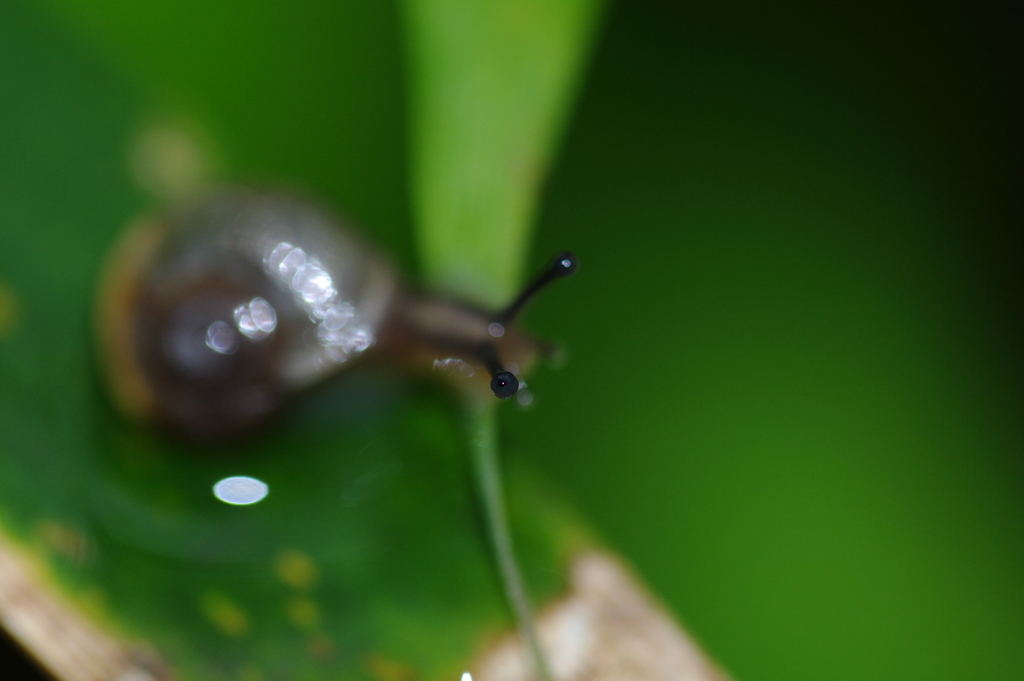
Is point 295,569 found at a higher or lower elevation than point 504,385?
lower

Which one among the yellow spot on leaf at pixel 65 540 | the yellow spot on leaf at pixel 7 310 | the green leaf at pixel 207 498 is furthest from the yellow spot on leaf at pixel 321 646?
the yellow spot on leaf at pixel 7 310

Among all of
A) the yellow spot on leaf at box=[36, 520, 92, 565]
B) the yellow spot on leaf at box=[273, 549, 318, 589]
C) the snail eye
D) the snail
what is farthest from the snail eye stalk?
the yellow spot on leaf at box=[36, 520, 92, 565]

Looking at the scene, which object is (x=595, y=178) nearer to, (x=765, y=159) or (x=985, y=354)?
(x=765, y=159)

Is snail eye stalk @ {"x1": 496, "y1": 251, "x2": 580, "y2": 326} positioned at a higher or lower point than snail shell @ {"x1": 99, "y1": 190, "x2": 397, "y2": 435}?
lower

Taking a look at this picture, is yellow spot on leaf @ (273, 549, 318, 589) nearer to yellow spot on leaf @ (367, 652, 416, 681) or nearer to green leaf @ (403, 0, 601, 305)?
yellow spot on leaf @ (367, 652, 416, 681)

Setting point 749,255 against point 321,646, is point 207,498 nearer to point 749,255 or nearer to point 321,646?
point 321,646

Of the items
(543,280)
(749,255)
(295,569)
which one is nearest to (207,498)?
(295,569)
